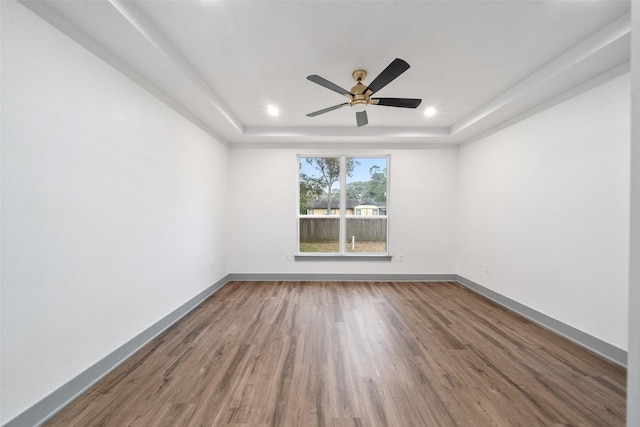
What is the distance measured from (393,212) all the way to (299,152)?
208cm

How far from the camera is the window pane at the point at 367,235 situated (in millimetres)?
4520

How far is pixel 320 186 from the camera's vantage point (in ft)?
14.9

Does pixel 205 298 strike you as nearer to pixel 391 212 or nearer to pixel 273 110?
pixel 273 110

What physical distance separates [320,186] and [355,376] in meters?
3.28

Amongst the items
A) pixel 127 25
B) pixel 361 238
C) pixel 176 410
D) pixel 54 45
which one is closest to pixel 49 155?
pixel 54 45

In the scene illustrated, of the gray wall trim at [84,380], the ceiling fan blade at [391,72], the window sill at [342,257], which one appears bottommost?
the gray wall trim at [84,380]

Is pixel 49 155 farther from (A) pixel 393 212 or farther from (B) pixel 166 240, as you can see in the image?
(A) pixel 393 212

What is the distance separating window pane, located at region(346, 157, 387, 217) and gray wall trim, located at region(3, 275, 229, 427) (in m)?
3.31

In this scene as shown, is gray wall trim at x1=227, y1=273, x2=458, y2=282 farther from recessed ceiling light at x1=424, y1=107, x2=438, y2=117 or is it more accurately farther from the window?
recessed ceiling light at x1=424, y1=107, x2=438, y2=117

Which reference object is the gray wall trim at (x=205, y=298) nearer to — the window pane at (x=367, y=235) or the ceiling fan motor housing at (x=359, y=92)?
the window pane at (x=367, y=235)

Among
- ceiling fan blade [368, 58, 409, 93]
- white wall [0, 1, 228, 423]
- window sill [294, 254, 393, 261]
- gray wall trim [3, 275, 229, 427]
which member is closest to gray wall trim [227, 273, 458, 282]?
window sill [294, 254, 393, 261]

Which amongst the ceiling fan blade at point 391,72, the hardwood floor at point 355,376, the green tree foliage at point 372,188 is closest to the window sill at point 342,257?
the green tree foliage at point 372,188

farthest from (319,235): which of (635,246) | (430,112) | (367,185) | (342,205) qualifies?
(635,246)

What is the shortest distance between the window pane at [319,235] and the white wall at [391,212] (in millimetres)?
233
